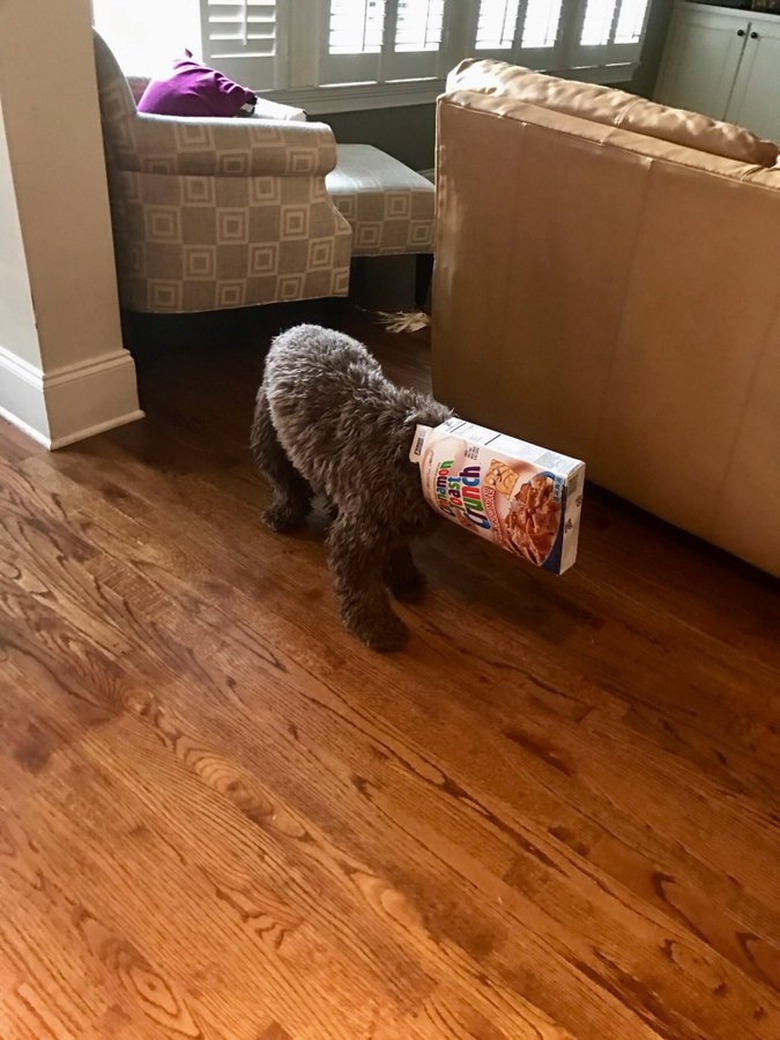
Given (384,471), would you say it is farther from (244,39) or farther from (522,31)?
(522,31)

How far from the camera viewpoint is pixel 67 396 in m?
2.16

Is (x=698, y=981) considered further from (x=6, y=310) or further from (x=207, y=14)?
(x=207, y=14)

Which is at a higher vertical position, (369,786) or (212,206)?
(212,206)

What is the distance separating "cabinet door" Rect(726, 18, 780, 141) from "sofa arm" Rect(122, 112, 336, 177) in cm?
345

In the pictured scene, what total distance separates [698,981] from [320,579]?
0.98m

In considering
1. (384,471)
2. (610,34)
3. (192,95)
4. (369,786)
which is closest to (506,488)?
(384,471)

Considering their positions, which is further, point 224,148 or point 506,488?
point 224,148

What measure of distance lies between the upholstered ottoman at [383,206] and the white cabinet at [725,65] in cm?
285

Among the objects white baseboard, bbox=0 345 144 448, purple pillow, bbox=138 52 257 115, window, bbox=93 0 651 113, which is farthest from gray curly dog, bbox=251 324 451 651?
window, bbox=93 0 651 113

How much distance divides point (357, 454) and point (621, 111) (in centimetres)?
87

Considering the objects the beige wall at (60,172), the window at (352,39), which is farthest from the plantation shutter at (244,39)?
the beige wall at (60,172)

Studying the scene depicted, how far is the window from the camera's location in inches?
115

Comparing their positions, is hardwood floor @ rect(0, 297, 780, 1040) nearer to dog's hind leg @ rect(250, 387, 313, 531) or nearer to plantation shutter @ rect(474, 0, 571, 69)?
dog's hind leg @ rect(250, 387, 313, 531)

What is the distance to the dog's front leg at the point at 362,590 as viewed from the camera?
5.31ft
